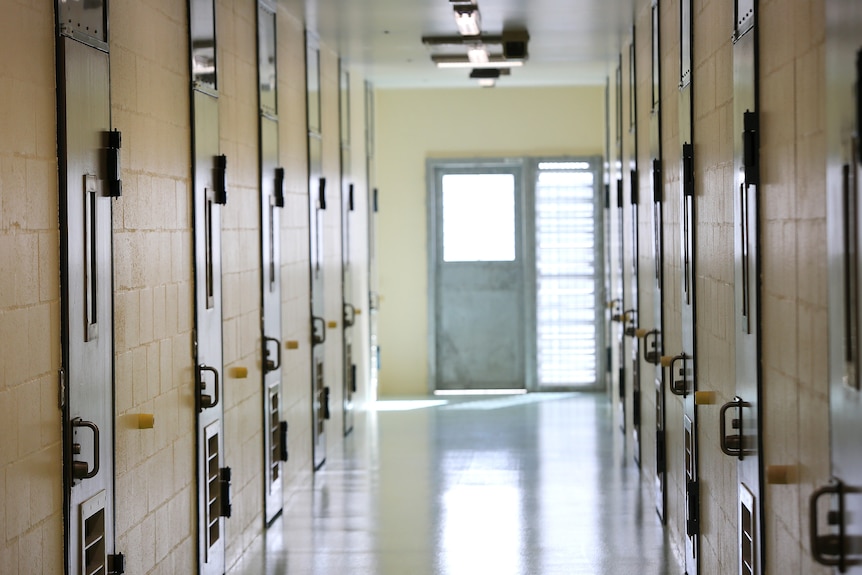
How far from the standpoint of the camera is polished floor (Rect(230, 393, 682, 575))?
5.61 m

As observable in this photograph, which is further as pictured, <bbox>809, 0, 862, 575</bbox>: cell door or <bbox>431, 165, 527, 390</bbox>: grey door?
<bbox>431, 165, 527, 390</bbox>: grey door

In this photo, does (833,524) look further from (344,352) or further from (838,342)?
(344,352)

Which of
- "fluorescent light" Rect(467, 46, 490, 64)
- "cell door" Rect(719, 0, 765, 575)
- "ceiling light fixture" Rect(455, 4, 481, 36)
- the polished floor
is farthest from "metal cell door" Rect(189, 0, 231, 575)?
"fluorescent light" Rect(467, 46, 490, 64)

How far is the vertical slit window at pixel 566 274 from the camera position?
1201 cm

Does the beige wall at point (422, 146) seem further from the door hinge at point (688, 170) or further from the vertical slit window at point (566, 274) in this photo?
the door hinge at point (688, 170)

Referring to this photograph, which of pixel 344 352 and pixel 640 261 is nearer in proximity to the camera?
pixel 640 261

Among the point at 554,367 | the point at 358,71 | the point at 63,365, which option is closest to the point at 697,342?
the point at 63,365

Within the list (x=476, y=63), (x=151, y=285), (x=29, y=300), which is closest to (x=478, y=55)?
(x=476, y=63)

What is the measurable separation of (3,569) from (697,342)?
2.97 m

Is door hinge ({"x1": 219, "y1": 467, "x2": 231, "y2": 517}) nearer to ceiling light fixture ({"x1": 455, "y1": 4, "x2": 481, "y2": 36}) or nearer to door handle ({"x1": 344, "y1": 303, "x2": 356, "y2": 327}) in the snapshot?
ceiling light fixture ({"x1": 455, "y1": 4, "x2": 481, "y2": 36})

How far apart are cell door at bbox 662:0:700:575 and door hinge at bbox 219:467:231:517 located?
2.02 m

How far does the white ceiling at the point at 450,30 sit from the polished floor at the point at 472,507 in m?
2.83

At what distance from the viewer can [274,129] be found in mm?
6781

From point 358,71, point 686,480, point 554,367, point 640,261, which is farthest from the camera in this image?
point 554,367
